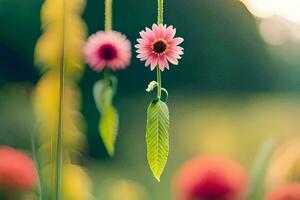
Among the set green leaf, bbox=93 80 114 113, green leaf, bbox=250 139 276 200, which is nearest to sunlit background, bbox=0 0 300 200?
green leaf, bbox=250 139 276 200

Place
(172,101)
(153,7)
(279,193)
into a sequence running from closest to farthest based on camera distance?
1. (279,193)
2. (153,7)
3. (172,101)

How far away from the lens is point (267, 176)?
33.6 inches

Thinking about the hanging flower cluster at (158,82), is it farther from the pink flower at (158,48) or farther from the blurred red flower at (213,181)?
the blurred red flower at (213,181)

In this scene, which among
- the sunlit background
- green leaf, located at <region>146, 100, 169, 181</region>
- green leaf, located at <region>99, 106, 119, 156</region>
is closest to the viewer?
green leaf, located at <region>146, 100, 169, 181</region>

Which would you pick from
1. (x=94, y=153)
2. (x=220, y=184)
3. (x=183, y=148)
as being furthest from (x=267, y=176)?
(x=94, y=153)

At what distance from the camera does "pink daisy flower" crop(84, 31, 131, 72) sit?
0.75 m

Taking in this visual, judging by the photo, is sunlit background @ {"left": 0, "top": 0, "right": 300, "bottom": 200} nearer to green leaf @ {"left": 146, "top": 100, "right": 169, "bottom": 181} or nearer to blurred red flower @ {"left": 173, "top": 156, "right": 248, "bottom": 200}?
blurred red flower @ {"left": 173, "top": 156, "right": 248, "bottom": 200}

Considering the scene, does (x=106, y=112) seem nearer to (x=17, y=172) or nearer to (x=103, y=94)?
(x=103, y=94)

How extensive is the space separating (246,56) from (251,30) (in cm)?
5

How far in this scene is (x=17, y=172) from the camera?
2.65 ft

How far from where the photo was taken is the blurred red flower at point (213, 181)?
81 centimetres

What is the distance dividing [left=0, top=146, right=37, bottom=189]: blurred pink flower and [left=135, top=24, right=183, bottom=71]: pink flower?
9.3 inches

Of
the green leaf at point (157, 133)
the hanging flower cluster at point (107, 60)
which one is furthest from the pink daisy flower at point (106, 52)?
the green leaf at point (157, 133)

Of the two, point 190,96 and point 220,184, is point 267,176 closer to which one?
point 220,184
